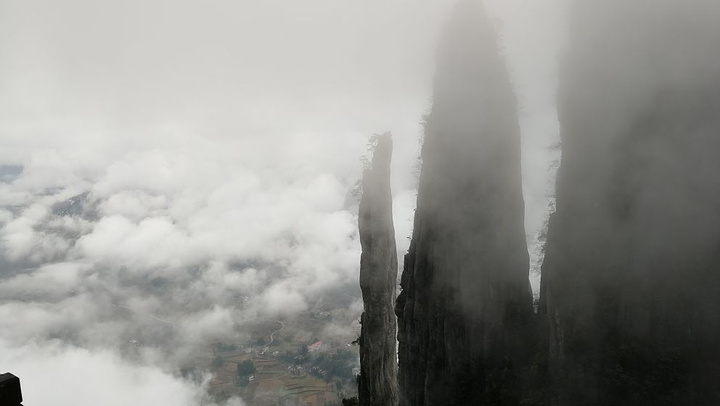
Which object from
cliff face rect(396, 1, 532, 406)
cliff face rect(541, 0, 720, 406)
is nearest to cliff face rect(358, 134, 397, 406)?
cliff face rect(396, 1, 532, 406)

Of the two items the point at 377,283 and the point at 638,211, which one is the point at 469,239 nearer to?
the point at 638,211

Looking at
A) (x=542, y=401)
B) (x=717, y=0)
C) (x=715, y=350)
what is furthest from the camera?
(x=542, y=401)

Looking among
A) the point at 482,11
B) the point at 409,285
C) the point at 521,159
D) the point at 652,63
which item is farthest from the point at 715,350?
the point at 482,11

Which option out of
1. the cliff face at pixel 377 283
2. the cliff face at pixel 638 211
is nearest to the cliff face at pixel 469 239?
the cliff face at pixel 638 211

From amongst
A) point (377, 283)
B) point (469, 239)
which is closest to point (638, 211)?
point (469, 239)

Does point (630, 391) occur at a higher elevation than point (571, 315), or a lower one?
lower

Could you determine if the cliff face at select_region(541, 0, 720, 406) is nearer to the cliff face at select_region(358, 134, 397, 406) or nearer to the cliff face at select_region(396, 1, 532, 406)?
the cliff face at select_region(396, 1, 532, 406)

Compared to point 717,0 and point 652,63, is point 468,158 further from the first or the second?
point 717,0
